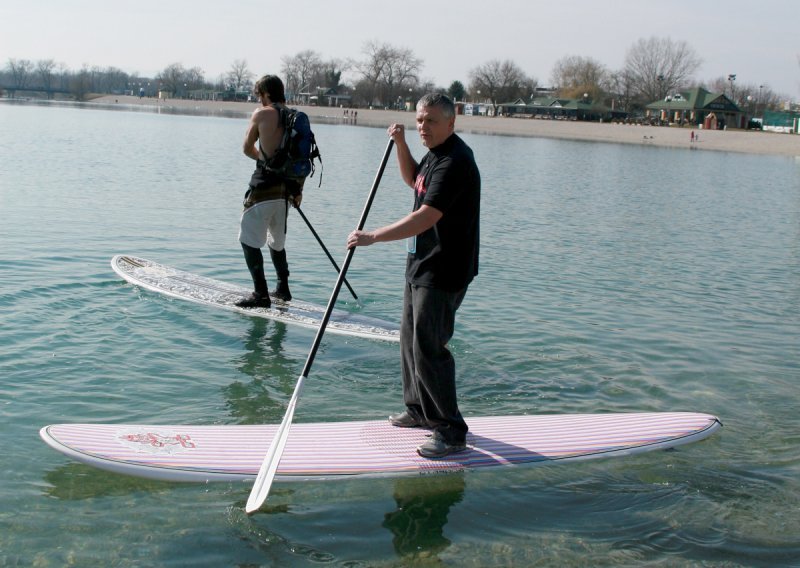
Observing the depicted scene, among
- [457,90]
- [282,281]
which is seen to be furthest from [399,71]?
[282,281]

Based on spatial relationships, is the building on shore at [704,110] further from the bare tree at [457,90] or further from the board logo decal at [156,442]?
the board logo decal at [156,442]

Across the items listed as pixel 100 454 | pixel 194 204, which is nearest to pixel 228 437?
pixel 100 454

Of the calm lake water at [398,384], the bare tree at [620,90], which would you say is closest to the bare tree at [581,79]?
the bare tree at [620,90]

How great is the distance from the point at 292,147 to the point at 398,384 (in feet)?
8.99

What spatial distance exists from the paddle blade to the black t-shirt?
1.16m

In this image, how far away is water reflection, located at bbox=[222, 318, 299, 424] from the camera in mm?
5984

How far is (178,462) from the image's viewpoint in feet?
14.9

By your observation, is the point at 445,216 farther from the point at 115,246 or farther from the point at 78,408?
the point at 115,246

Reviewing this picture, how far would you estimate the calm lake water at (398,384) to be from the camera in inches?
170

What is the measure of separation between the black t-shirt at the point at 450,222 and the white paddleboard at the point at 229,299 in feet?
10.3

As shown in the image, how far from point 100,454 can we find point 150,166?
22.3 metres

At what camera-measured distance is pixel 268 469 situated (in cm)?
448

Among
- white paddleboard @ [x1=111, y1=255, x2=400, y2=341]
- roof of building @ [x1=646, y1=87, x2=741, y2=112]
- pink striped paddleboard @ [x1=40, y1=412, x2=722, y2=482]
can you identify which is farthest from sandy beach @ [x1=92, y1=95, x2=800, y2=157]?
pink striped paddleboard @ [x1=40, y1=412, x2=722, y2=482]

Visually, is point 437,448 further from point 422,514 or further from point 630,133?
point 630,133
